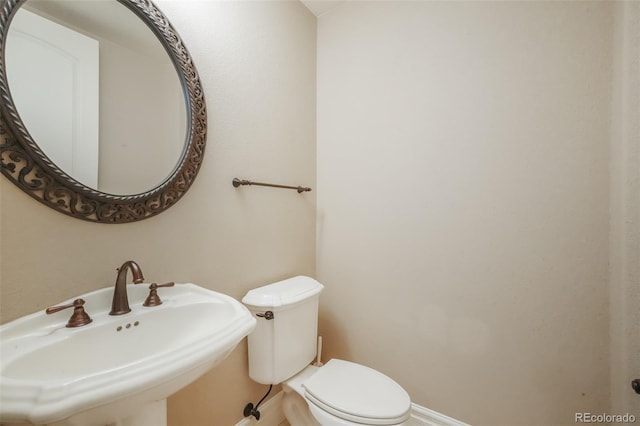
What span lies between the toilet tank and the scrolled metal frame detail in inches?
23.2

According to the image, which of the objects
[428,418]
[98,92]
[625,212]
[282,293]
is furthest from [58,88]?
[428,418]

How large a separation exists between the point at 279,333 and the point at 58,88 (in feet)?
3.83

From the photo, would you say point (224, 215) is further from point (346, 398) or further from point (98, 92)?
point (346, 398)

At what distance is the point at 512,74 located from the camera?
3.60 feet

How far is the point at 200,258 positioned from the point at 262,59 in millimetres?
1058

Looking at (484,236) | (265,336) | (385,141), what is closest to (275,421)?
(265,336)

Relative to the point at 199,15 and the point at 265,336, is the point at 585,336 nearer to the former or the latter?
the point at 265,336

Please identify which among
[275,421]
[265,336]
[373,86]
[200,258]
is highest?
[373,86]

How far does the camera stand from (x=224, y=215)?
1132 mm

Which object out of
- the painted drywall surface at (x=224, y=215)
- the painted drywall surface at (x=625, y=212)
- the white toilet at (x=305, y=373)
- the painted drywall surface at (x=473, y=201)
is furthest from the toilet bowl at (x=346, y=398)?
the painted drywall surface at (x=625, y=212)

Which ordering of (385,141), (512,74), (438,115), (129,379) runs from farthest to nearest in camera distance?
(385,141) → (438,115) → (512,74) → (129,379)

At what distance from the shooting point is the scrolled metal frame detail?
2.07 ft

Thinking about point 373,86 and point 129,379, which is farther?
point 373,86

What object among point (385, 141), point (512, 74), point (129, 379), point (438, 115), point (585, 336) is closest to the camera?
point (129, 379)
